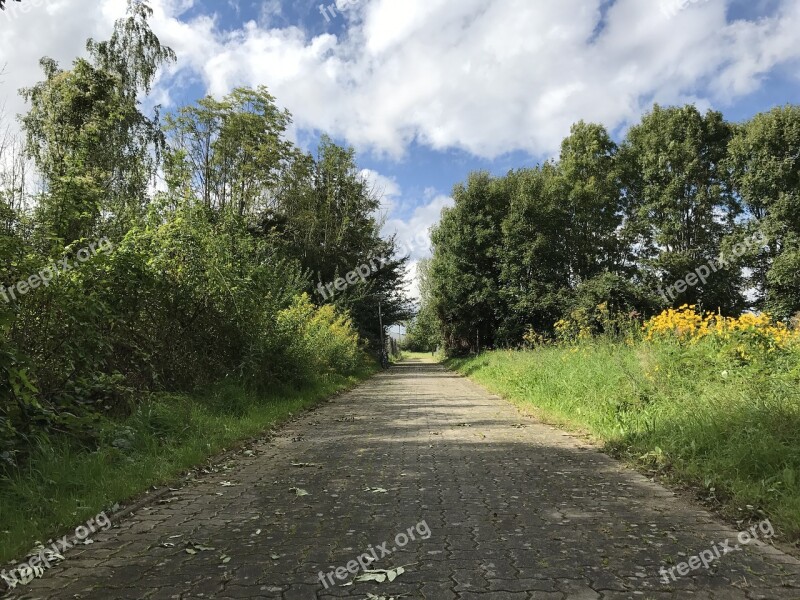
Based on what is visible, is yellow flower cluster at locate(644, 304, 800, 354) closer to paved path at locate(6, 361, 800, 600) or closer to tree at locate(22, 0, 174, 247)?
paved path at locate(6, 361, 800, 600)

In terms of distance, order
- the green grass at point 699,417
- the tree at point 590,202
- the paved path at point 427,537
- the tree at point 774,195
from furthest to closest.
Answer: the tree at point 590,202
the tree at point 774,195
the green grass at point 699,417
the paved path at point 427,537

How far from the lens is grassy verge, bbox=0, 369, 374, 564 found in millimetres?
4341

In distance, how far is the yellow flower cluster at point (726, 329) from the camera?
7.91 metres

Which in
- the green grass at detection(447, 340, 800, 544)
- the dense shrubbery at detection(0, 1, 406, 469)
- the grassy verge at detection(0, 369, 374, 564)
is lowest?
the green grass at detection(447, 340, 800, 544)

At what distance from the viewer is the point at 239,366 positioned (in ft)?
37.6

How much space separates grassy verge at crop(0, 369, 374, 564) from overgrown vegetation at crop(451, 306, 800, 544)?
5454 millimetres

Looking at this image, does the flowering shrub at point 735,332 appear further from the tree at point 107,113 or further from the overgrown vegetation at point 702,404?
the tree at point 107,113

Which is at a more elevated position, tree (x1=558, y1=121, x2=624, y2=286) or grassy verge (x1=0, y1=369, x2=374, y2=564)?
tree (x1=558, y1=121, x2=624, y2=286)

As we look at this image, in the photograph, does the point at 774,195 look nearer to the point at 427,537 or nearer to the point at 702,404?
the point at 702,404

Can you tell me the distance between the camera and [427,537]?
4.04 m

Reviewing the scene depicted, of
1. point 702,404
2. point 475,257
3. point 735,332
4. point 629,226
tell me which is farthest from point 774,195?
point 702,404

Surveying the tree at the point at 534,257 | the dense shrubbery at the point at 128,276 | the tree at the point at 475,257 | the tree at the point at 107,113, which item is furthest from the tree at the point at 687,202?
the tree at the point at 107,113

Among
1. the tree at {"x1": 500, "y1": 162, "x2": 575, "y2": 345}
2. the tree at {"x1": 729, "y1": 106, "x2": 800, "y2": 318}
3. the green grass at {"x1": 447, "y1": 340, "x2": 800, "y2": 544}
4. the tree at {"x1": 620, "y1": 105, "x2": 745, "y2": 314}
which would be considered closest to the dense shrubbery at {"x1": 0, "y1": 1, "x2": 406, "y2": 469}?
the green grass at {"x1": 447, "y1": 340, "x2": 800, "y2": 544}

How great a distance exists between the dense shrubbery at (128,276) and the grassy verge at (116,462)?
0.94 ft
